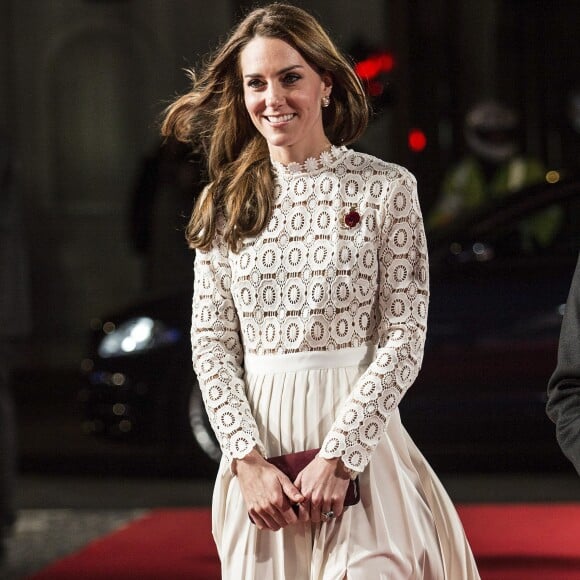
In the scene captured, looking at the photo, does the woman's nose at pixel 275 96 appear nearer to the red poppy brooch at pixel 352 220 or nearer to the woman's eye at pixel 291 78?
the woman's eye at pixel 291 78

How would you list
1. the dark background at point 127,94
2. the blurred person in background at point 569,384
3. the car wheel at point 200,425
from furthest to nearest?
the dark background at point 127,94 → the car wheel at point 200,425 → the blurred person in background at point 569,384

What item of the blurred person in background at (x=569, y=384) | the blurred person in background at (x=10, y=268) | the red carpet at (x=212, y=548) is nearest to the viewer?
the blurred person in background at (x=569, y=384)

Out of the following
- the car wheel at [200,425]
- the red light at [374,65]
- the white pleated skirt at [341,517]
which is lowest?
the car wheel at [200,425]

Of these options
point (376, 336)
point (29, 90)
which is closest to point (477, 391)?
point (376, 336)

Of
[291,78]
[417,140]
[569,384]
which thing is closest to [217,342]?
[291,78]

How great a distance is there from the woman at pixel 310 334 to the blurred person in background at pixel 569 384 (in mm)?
579

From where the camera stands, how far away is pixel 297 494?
8.49 ft

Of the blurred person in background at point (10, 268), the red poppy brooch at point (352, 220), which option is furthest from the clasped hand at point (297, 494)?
the blurred person in background at point (10, 268)

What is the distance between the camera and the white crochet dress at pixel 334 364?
2.66m

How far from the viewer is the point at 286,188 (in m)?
2.80

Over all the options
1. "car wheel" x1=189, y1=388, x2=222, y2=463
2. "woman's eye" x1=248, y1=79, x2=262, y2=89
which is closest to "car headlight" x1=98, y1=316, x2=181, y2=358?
"car wheel" x1=189, y1=388, x2=222, y2=463

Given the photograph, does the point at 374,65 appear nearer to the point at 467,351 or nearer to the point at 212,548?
the point at 467,351

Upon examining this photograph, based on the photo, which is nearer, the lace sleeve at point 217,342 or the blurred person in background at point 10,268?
the lace sleeve at point 217,342

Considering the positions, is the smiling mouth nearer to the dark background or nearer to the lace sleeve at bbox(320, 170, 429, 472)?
the lace sleeve at bbox(320, 170, 429, 472)
